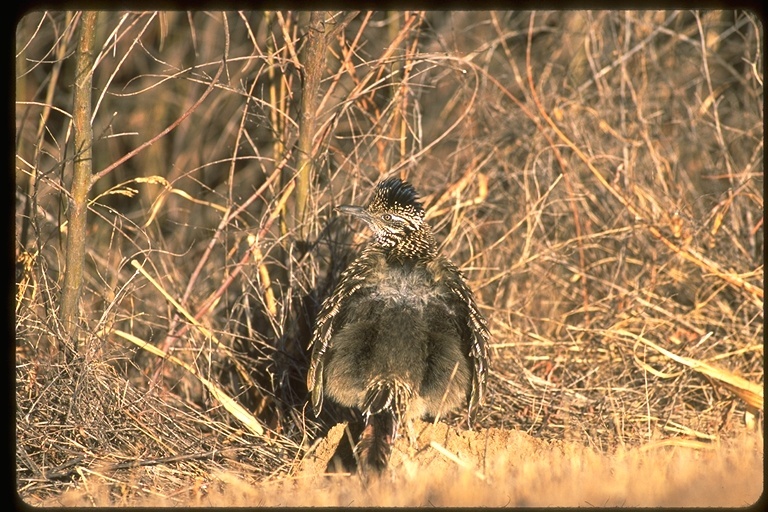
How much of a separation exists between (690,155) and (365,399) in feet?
14.4

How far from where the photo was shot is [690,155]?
779 centimetres

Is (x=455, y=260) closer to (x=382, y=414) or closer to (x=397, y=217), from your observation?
(x=397, y=217)

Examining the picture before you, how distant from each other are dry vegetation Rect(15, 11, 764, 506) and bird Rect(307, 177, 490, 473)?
A: 225mm

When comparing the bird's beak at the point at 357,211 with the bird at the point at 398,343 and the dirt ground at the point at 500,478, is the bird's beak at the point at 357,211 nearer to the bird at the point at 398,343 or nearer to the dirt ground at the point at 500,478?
the bird at the point at 398,343

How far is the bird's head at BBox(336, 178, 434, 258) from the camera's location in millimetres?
5234

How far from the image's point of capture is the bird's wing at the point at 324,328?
498 cm

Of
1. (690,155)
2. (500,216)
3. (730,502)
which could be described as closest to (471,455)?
(730,502)

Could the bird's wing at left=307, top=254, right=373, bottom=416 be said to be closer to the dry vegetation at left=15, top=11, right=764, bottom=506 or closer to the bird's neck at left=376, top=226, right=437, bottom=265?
the bird's neck at left=376, top=226, right=437, bottom=265

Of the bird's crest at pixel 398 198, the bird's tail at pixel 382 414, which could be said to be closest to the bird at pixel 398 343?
the bird's tail at pixel 382 414

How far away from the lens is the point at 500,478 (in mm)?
4133

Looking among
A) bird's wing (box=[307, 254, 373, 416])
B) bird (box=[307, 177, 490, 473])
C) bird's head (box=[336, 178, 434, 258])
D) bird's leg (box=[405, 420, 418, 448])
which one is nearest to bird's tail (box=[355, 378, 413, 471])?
bird (box=[307, 177, 490, 473])

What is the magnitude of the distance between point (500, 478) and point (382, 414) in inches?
31.5

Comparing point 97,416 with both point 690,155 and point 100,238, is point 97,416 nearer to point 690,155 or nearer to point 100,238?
point 100,238

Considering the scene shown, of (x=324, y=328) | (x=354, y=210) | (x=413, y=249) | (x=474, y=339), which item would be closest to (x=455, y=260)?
(x=413, y=249)
